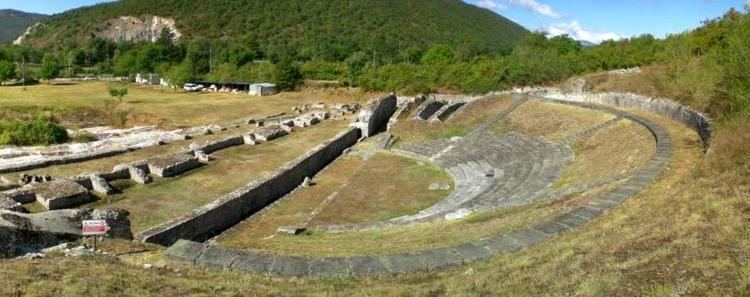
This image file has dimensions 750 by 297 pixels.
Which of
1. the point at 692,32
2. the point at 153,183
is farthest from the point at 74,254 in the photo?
the point at 692,32

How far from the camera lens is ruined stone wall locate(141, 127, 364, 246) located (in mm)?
16734

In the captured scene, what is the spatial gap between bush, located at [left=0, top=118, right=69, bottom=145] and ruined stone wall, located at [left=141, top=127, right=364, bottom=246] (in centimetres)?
2033

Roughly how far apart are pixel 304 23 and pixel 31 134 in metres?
114

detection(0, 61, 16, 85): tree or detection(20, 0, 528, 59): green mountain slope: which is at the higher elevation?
detection(20, 0, 528, 59): green mountain slope

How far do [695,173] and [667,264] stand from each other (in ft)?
20.5

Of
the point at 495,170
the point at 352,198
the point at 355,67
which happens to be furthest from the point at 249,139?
the point at 355,67

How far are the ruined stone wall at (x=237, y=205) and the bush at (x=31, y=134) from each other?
20.3 metres

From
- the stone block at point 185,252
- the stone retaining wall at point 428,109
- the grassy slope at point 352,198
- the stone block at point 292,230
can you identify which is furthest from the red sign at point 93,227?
the stone retaining wall at point 428,109

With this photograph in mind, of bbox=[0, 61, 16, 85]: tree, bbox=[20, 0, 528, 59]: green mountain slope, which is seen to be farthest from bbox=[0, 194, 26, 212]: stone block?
bbox=[20, 0, 528, 59]: green mountain slope

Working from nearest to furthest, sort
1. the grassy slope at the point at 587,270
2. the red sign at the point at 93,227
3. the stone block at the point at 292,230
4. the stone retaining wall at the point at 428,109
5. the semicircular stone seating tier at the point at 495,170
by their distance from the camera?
the grassy slope at the point at 587,270 < the red sign at the point at 93,227 < the stone block at the point at 292,230 < the semicircular stone seating tier at the point at 495,170 < the stone retaining wall at the point at 428,109

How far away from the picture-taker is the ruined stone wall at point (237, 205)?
16.7 metres

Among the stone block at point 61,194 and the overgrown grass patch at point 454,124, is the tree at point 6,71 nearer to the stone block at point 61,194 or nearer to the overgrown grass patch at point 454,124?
the overgrown grass patch at point 454,124

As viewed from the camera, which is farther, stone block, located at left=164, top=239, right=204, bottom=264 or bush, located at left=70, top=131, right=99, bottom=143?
bush, located at left=70, top=131, right=99, bottom=143

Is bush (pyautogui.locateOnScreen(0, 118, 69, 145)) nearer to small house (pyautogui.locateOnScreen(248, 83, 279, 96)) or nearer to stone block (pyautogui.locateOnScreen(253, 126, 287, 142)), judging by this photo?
stone block (pyautogui.locateOnScreen(253, 126, 287, 142))
